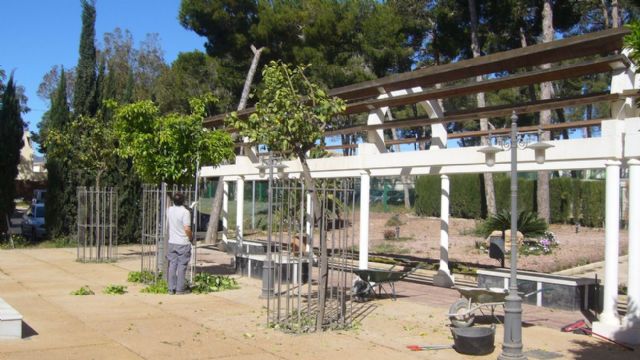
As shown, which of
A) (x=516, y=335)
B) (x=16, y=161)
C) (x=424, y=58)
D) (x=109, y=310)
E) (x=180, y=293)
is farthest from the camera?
(x=424, y=58)

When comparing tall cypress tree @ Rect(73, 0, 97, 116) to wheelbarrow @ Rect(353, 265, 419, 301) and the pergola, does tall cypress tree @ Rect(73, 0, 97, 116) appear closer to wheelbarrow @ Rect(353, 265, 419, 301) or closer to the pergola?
the pergola

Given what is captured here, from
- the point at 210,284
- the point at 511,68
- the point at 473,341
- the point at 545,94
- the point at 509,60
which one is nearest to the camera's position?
the point at 473,341

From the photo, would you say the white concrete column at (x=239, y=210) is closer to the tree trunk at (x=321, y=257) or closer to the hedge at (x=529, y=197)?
the tree trunk at (x=321, y=257)

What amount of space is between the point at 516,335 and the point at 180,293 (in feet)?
21.7

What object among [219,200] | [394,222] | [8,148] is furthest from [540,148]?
[394,222]

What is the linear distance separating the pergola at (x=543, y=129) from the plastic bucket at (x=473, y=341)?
1.91 metres

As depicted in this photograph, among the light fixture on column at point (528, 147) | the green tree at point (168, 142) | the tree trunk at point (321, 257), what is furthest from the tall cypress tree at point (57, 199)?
the light fixture on column at point (528, 147)

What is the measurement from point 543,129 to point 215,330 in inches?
238

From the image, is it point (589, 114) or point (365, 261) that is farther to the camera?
point (589, 114)

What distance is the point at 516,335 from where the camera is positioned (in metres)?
7.23

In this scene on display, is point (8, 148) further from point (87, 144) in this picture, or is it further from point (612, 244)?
point (612, 244)

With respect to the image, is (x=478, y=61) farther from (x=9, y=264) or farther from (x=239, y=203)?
(x=9, y=264)

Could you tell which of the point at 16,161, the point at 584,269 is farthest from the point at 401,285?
the point at 16,161

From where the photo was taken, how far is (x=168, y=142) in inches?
473
